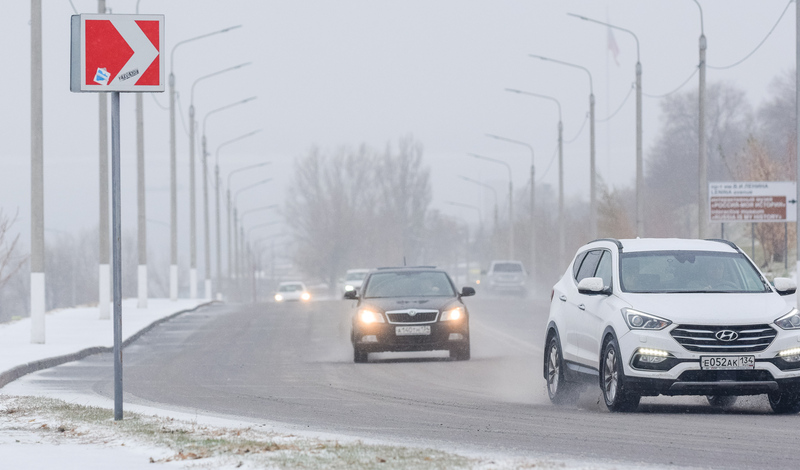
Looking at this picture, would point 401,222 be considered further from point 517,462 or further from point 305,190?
point 517,462

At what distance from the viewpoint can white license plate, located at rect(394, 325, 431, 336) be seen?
19.8 metres

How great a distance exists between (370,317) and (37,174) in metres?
7.56

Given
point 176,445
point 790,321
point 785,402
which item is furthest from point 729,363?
point 176,445

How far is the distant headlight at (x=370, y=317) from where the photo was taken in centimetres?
1988

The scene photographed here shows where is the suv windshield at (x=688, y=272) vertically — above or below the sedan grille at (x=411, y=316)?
above

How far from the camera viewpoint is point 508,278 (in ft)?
222

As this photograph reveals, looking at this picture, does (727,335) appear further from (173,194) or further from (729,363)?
(173,194)

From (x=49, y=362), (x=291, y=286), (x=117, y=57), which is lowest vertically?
(x=291, y=286)

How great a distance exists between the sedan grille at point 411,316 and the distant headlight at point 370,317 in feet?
0.47

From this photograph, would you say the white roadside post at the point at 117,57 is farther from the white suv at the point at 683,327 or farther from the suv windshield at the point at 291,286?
the suv windshield at the point at 291,286

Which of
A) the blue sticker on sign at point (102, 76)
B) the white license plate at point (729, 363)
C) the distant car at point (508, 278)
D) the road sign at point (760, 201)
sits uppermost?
the blue sticker on sign at point (102, 76)

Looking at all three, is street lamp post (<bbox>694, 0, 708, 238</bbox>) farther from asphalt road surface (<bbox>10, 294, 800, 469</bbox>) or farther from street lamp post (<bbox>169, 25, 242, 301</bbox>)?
street lamp post (<bbox>169, 25, 242, 301</bbox>)

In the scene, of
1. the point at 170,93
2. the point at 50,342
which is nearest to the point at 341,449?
the point at 50,342

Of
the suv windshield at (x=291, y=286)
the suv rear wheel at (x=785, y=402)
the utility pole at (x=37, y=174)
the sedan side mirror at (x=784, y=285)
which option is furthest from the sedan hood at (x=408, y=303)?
the suv windshield at (x=291, y=286)
